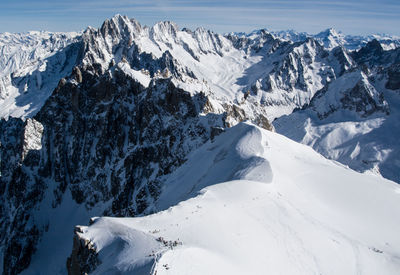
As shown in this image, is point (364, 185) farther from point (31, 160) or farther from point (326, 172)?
point (31, 160)

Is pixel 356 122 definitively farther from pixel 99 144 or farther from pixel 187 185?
pixel 187 185

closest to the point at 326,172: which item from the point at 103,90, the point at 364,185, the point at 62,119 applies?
the point at 364,185

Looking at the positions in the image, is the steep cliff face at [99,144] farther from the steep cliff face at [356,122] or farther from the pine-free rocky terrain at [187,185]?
the steep cliff face at [356,122]

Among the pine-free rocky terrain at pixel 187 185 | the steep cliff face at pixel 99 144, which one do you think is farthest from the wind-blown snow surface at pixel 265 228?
the steep cliff face at pixel 99 144

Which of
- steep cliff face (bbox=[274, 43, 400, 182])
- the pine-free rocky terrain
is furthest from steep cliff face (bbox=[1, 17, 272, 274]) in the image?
steep cliff face (bbox=[274, 43, 400, 182])

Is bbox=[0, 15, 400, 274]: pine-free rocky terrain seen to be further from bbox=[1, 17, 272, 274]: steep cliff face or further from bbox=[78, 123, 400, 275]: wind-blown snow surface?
bbox=[1, 17, 272, 274]: steep cliff face

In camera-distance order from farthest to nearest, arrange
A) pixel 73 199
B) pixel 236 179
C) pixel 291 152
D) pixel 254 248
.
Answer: pixel 73 199, pixel 291 152, pixel 236 179, pixel 254 248
